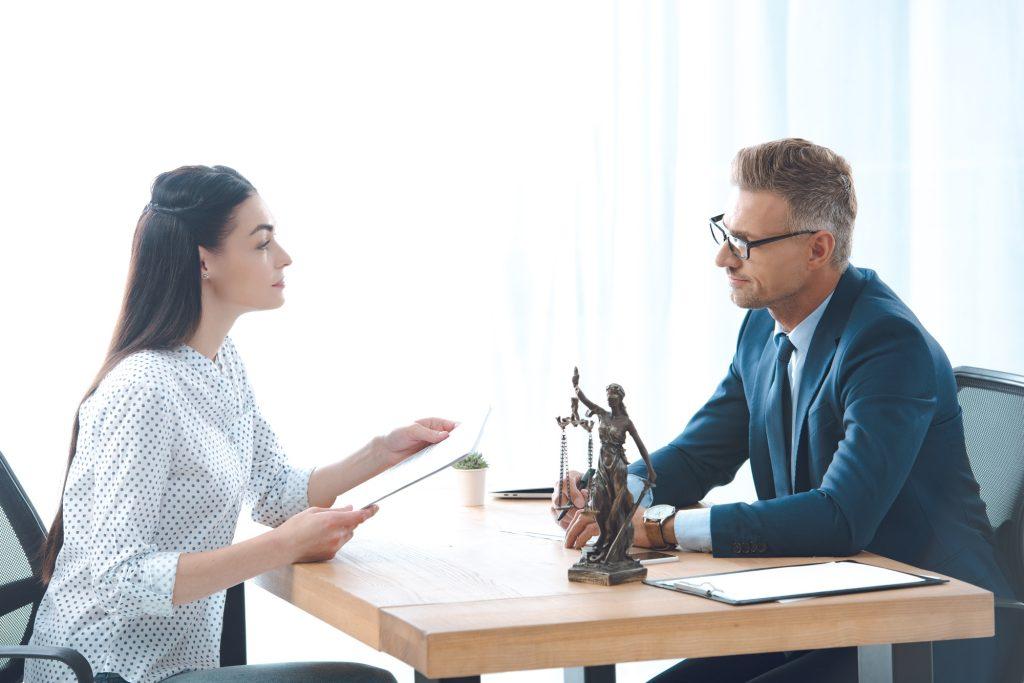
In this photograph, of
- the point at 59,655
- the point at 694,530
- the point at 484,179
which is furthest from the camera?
the point at 484,179

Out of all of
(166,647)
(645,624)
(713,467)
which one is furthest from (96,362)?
(645,624)

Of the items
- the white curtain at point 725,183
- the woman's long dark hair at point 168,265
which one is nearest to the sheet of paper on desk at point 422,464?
the woman's long dark hair at point 168,265

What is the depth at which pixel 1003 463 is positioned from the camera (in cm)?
188

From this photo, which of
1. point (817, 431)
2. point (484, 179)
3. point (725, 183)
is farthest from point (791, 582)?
point (725, 183)

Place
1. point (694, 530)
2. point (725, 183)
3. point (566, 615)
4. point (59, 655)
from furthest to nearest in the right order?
point (725, 183)
point (694, 530)
point (59, 655)
point (566, 615)

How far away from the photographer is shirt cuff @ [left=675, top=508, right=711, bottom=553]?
5.32 feet

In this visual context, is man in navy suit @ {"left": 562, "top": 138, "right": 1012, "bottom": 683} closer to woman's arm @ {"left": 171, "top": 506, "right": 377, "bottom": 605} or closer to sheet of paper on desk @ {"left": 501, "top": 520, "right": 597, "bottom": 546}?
sheet of paper on desk @ {"left": 501, "top": 520, "right": 597, "bottom": 546}

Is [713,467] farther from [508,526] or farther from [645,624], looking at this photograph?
[645,624]

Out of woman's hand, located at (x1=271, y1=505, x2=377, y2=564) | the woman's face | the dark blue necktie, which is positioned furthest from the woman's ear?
the dark blue necktie

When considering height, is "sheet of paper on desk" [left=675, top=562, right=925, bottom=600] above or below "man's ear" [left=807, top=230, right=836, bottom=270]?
below

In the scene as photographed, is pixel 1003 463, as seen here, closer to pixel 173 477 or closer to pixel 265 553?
pixel 265 553

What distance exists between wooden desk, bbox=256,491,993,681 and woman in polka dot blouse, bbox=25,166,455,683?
14 cm

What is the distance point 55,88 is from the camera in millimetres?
2609

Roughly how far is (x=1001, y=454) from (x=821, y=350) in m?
0.35
